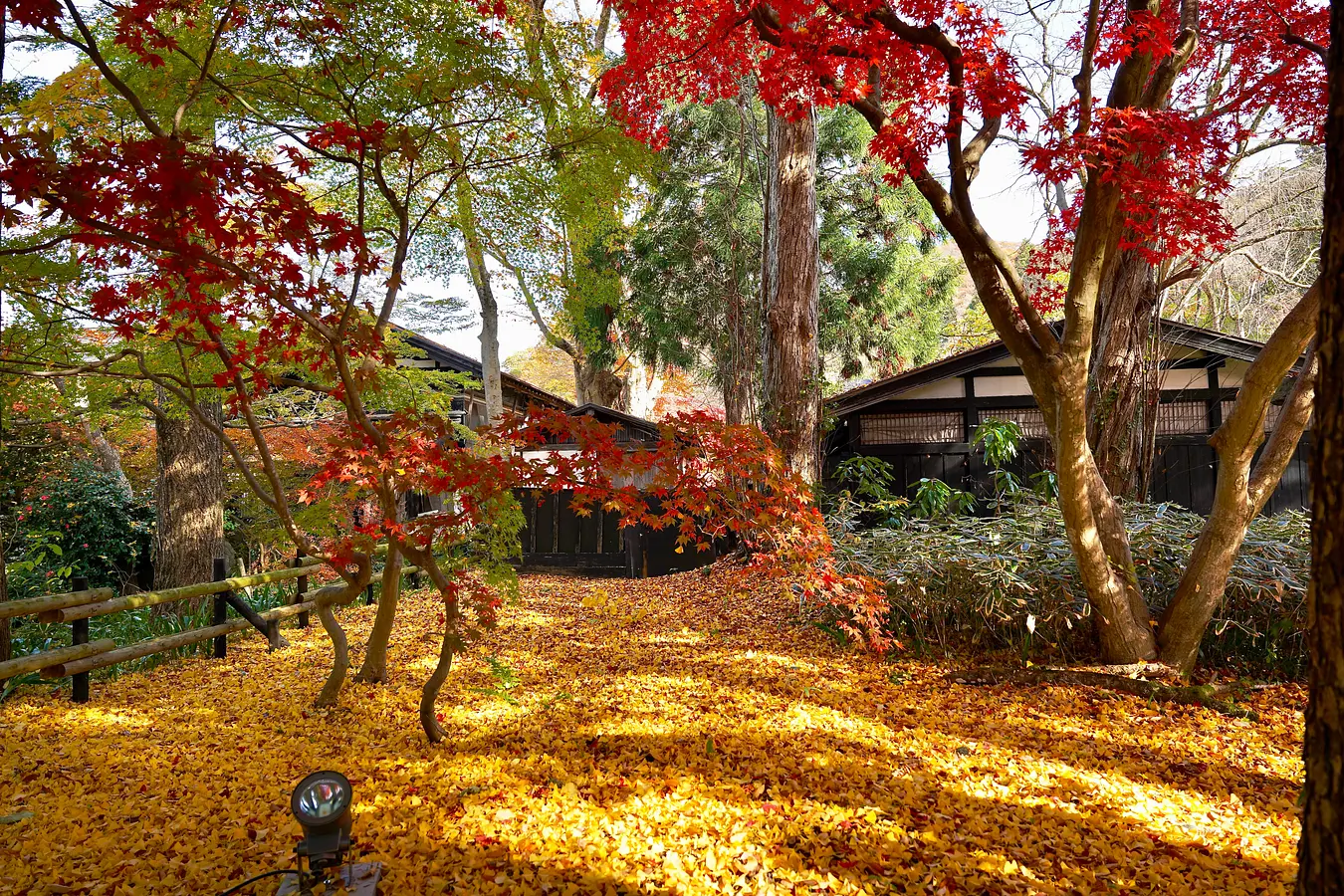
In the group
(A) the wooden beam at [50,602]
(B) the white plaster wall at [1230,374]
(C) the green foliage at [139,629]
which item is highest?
(B) the white plaster wall at [1230,374]

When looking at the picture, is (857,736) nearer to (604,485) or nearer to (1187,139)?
(604,485)

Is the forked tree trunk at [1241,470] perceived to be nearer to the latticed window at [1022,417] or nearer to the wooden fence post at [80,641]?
the latticed window at [1022,417]

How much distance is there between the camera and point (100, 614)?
4523 millimetres

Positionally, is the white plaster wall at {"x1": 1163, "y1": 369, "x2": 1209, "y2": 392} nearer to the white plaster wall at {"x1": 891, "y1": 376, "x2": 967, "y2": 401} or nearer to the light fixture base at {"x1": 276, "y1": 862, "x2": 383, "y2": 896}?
the white plaster wall at {"x1": 891, "y1": 376, "x2": 967, "y2": 401}

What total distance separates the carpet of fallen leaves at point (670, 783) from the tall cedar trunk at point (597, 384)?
1244cm

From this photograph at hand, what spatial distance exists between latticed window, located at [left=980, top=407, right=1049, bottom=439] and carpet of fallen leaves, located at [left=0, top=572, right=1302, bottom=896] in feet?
20.5

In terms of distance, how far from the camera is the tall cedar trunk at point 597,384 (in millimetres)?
17344

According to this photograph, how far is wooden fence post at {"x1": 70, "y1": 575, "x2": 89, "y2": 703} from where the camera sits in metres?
4.44

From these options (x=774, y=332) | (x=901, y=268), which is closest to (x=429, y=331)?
(x=901, y=268)

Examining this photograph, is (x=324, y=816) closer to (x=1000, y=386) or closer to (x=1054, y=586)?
(x=1054, y=586)

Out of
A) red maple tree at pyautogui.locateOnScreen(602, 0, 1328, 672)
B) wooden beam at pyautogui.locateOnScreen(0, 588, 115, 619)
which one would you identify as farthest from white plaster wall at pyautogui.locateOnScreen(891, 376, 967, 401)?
wooden beam at pyautogui.locateOnScreen(0, 588, 115, 619)

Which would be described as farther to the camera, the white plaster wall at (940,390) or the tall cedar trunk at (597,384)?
the tall cedar trunk at (597,384)

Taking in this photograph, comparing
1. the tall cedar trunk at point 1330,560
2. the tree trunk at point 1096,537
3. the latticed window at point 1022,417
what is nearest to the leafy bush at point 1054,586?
the tree trunk at point 1096,537

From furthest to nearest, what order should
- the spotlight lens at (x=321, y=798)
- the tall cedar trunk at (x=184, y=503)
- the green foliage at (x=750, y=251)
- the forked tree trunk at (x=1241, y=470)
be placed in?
the green foliage at (x=750, y=251) < the tall cedar trunk at (x=184, y=503) < the forked tree trunk at (x=1241, y=470) < the spotlight lens at (x=321, y=798)
